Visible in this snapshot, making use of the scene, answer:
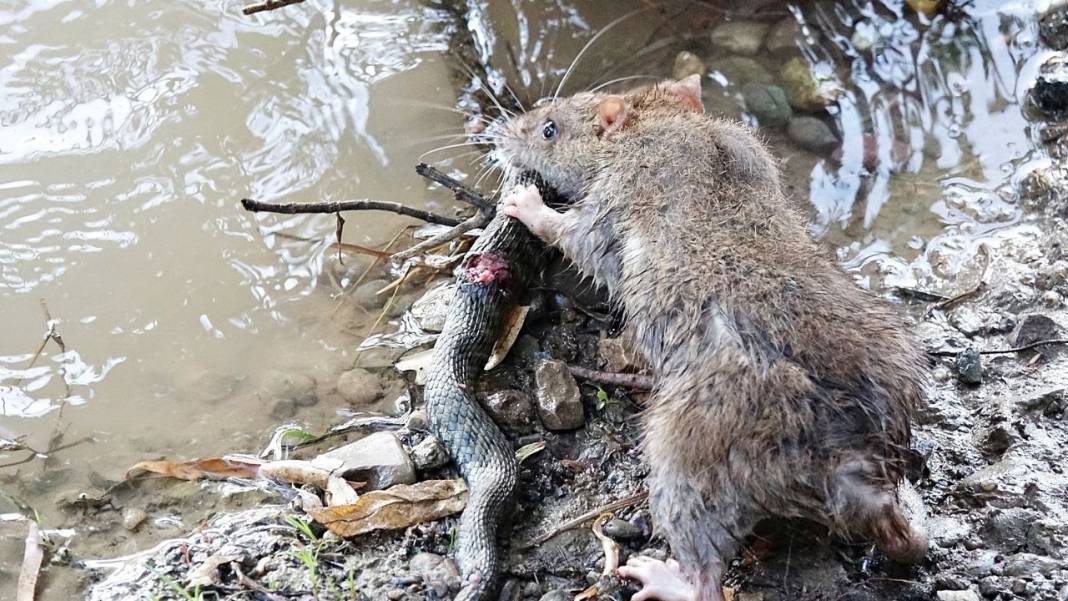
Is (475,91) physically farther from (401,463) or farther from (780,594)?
(780,594)

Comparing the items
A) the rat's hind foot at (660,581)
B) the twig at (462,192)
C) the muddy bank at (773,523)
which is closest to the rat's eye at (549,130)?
the twig at (462,192)

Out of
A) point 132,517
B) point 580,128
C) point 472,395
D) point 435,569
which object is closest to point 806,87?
point 580,128

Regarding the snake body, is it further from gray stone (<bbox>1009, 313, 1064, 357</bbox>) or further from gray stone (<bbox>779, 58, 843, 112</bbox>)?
gray stone (<bbox>1009, 313, 1064, 357</bbox>)

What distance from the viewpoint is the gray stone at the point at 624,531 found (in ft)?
14.1

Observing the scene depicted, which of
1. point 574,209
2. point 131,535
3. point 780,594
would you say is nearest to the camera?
A: point 780,594

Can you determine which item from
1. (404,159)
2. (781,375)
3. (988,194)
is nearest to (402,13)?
(404,159)

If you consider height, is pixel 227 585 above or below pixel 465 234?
below

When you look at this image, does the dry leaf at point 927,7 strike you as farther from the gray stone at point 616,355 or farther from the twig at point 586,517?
the twig at point 586,517

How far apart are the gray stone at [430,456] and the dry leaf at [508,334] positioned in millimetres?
629

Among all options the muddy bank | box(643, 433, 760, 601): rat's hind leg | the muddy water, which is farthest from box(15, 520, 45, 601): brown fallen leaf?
box(643, 433, 760, 601): rat's hind leg

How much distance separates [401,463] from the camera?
15.0 ft

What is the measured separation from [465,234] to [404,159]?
1043 mm

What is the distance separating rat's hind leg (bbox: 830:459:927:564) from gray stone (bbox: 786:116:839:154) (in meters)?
3.32

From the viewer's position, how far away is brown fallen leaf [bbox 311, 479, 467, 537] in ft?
14.0
